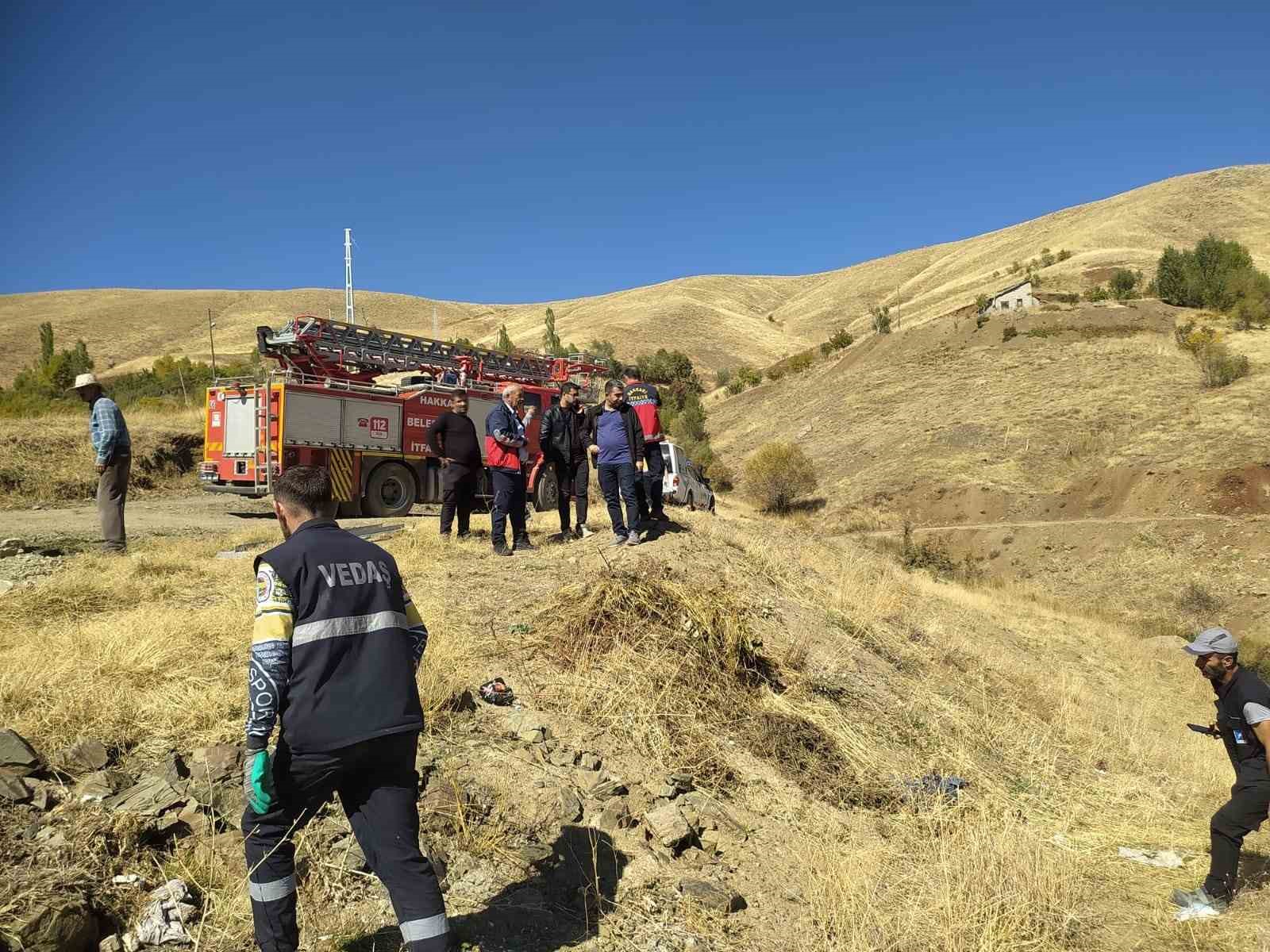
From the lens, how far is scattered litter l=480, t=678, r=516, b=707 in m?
5.53

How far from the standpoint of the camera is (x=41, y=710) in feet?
13.9

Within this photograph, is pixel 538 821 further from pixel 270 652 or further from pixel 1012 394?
pixel 1012 394

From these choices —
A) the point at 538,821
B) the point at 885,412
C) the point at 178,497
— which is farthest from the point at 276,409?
the point at 885,412

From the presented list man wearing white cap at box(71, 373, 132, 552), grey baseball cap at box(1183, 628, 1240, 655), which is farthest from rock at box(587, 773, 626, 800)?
man wearing white cap at box(71, 373, 132, 552)

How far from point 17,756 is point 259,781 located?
200cm

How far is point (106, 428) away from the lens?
7.88 m

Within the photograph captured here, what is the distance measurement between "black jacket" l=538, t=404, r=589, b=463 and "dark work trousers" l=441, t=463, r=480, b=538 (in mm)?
931

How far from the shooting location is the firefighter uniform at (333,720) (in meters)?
2.71

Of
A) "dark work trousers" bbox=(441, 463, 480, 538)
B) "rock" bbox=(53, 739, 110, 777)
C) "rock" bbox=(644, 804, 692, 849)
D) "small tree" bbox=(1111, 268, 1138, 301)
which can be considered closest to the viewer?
"rock" bbox=(53, 739, 110, 777)

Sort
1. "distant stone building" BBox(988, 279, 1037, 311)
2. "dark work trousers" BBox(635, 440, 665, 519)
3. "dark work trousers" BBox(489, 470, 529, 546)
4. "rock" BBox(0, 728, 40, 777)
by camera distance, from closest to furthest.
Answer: "rock" BBox(0, 728, 40, 777) → "dark work trousers" BBox(489, 470, 529, 546) → "dark work trousers" BBox(635, 440, 665, 519) → "distant stone building" BBox(988, 279, 1037, 311)

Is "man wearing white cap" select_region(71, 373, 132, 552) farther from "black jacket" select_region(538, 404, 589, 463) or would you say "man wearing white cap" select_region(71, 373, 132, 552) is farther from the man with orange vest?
the man with orange vest

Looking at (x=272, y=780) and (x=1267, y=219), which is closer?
(x=272, y=780)

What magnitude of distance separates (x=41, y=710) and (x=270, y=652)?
8.13 feet

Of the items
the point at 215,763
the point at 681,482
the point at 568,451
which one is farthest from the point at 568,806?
the point at 681,482
